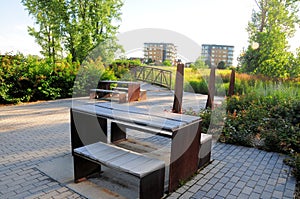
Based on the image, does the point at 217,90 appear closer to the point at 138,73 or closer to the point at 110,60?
the point at 138,73

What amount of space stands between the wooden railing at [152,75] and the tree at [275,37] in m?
4.82

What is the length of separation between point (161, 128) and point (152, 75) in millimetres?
10997

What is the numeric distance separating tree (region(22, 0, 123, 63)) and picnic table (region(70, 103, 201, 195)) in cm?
961

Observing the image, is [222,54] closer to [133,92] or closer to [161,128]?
[133,92]

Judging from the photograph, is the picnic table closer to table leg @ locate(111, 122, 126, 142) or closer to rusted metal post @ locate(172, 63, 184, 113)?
table leg @ locate(111, 122, 126, 142)

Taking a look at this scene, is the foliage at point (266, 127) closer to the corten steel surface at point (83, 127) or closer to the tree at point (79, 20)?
the corten steel surface at point (83, 127)

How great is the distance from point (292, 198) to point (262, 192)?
27 centimetres

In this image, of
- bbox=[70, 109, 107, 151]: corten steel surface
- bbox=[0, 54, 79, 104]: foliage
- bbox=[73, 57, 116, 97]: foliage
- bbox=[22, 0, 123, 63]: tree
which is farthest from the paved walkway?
bbox=[22, 0, 123, 63]: tree

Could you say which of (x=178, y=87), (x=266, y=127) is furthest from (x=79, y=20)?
(x=266, y=127)

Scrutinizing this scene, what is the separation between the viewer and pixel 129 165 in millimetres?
1995

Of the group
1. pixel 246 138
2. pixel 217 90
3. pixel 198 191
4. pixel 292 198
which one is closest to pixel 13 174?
pixel 198 191

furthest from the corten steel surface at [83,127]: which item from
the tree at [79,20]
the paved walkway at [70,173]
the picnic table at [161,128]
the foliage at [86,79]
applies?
the tree at [79,20]

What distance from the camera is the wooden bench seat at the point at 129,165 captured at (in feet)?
6.27

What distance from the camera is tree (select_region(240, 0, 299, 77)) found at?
35.8ft
